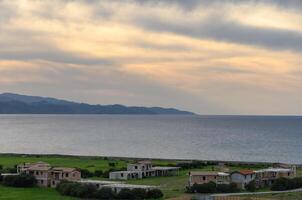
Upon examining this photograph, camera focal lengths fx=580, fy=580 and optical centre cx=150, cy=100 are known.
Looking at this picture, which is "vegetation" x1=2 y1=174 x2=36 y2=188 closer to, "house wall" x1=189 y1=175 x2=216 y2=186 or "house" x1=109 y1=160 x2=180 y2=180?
"house" x1=109 y1=160 x2=180 y2=180

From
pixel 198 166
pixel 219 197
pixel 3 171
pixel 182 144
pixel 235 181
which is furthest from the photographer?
pixel 182 144

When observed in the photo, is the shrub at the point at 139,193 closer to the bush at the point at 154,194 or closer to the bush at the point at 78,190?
the bush at the point at 154,194

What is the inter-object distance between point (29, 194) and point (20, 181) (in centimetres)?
681

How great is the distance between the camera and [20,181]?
216 feet

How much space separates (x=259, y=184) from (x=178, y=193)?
12.4 m

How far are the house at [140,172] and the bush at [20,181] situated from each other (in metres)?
10.8

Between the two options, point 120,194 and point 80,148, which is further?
point 80,148

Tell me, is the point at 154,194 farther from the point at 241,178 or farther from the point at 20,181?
the point at 20,181

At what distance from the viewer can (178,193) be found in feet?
190

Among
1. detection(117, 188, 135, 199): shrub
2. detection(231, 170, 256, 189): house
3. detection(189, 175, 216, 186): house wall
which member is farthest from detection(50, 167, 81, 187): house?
detection(231, 170, 256, 189): house

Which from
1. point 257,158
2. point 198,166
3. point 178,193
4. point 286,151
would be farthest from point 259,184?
point 286,151

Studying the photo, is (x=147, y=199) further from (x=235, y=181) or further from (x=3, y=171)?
(x=3, y=171)

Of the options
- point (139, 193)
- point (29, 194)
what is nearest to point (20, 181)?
Answer: point (29, 194)

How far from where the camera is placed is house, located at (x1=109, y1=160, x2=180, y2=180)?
73.8 m
